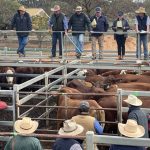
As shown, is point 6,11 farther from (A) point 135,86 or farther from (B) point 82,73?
(A) point 135,86

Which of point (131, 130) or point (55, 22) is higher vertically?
point (55, 22)

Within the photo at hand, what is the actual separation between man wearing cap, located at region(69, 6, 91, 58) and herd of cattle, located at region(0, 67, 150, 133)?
0.98m

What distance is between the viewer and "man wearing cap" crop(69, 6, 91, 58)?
46.3ft

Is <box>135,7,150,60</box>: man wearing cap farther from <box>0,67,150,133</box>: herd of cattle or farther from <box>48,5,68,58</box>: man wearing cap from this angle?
<box>48,5,68,58</box>: man wearing cap

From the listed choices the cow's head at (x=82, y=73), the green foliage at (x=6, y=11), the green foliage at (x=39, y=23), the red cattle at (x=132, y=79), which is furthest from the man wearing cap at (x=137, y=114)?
the green foliage at (x=6, y=11)

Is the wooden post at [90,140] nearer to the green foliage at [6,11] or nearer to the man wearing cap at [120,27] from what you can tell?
the man wearing cap at [120,27]

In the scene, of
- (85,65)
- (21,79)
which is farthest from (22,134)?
(21,79)

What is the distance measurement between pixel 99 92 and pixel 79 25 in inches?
204

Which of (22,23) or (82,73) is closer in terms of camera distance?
(82,73)

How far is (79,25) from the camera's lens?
14.4m

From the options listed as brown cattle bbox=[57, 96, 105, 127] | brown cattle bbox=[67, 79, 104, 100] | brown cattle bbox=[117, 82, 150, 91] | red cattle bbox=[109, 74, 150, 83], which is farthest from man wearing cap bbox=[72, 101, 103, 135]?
red cattle bbox=[109, 74, 150, 83]

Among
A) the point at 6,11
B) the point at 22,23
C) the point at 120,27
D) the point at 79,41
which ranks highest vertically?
the point at 6,11

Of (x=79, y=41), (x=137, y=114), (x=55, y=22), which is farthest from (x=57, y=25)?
(x=137, y=114)

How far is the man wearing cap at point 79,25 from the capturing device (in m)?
14.1
